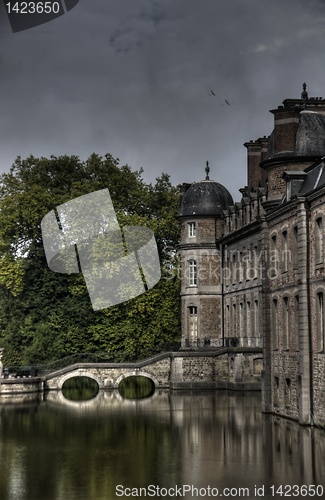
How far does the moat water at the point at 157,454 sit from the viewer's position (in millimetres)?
19297

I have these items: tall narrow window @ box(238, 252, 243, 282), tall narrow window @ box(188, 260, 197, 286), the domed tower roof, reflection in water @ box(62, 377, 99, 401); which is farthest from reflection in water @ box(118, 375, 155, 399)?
the domed tower roof

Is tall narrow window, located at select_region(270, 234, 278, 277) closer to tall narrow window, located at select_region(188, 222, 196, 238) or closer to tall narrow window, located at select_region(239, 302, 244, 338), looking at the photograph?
tall narrow window, located at select_region(239, 302, 244, 338)

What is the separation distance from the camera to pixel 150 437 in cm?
2872

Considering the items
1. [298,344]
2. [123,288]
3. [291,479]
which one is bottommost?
[291,479]

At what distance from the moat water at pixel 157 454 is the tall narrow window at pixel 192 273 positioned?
1766cm

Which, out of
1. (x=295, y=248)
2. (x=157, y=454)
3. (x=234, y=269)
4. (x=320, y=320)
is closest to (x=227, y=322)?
(x=234, y=269)

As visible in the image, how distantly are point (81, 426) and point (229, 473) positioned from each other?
1232cm

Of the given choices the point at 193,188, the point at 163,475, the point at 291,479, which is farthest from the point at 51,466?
the point at 193,188

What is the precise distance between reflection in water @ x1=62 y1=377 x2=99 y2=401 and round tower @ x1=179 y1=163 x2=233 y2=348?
6954mm

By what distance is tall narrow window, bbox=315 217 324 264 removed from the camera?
29.3 meters

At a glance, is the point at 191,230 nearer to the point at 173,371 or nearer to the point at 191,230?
the point at 191,230

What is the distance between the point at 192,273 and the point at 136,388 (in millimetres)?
8057

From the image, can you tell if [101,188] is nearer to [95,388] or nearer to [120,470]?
[95,388]

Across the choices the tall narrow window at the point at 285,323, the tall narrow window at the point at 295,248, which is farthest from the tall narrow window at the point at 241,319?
the tall narrow window at the point at 295,248
